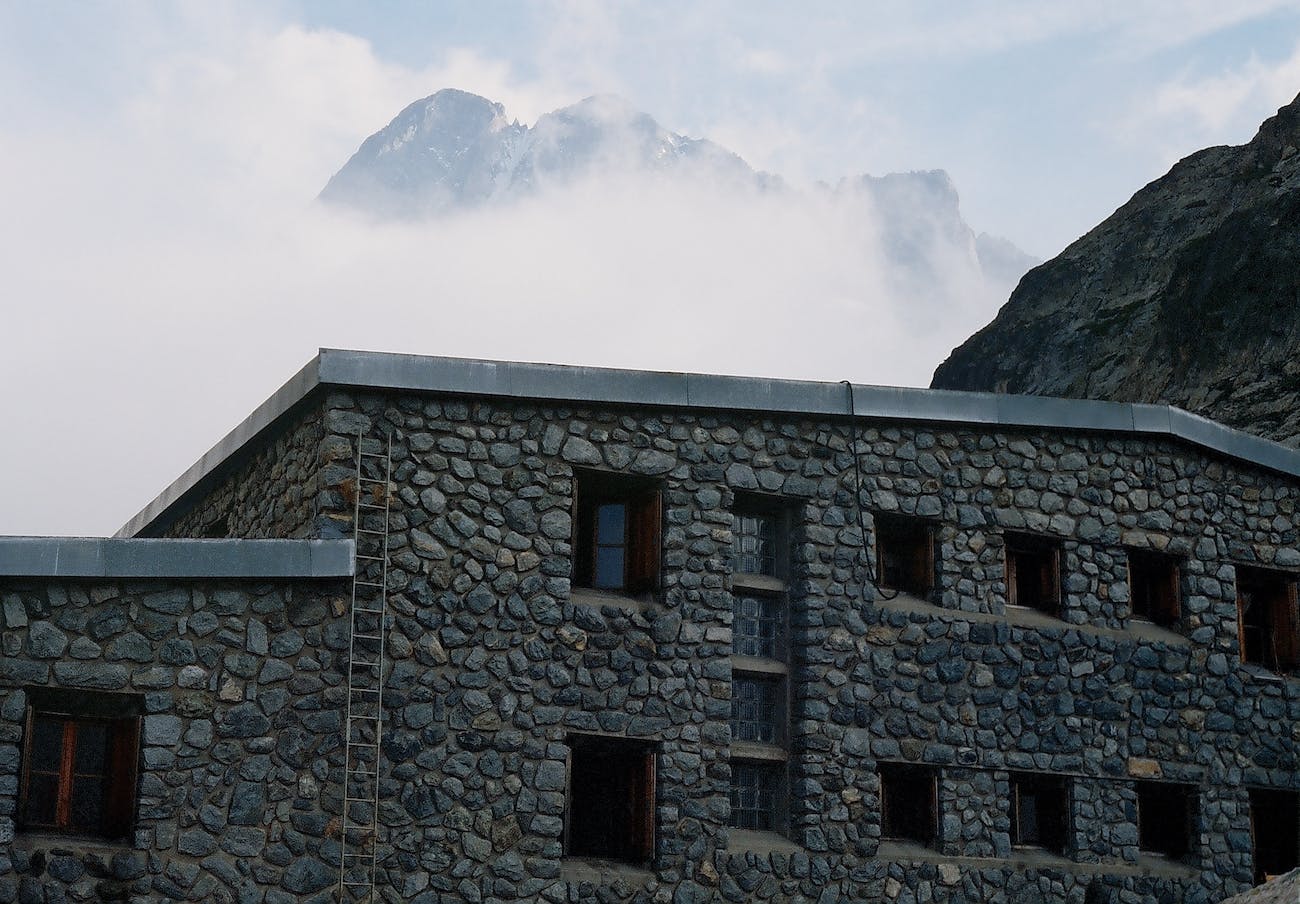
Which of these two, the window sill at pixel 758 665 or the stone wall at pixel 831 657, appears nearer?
the stone wall at pixel 831 657

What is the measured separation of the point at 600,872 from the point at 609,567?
286 cm

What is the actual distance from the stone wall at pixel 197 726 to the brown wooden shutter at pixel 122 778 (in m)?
0.13

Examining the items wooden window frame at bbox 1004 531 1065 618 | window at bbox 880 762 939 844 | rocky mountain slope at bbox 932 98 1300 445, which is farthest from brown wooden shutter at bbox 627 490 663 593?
rocky mountain slope at bbox 932 98 1300 445

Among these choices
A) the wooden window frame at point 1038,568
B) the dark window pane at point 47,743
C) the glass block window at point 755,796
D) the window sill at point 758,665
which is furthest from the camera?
the wooden window frame at point 1038,568

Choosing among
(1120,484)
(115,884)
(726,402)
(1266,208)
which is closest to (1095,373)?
(1266,208)

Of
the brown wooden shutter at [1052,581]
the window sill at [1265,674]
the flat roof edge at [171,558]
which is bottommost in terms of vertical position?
the window sill at [1265,674]

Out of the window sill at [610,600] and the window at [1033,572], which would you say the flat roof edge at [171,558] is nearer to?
the window sill at [610,600]

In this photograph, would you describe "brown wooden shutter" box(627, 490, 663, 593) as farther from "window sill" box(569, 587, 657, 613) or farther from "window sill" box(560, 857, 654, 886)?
"window sill" box(560, 857, 654, 886)

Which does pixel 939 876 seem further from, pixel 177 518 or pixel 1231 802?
pixel 177 518

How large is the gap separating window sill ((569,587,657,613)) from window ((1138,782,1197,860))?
584 centimetres

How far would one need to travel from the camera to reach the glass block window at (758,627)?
15.9 meters

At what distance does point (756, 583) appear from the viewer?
629 inches

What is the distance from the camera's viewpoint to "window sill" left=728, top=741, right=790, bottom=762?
50.9 feet

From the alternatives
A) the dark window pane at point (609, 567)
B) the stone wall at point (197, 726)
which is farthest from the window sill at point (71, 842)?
the dark window pane at point (609, 567)
